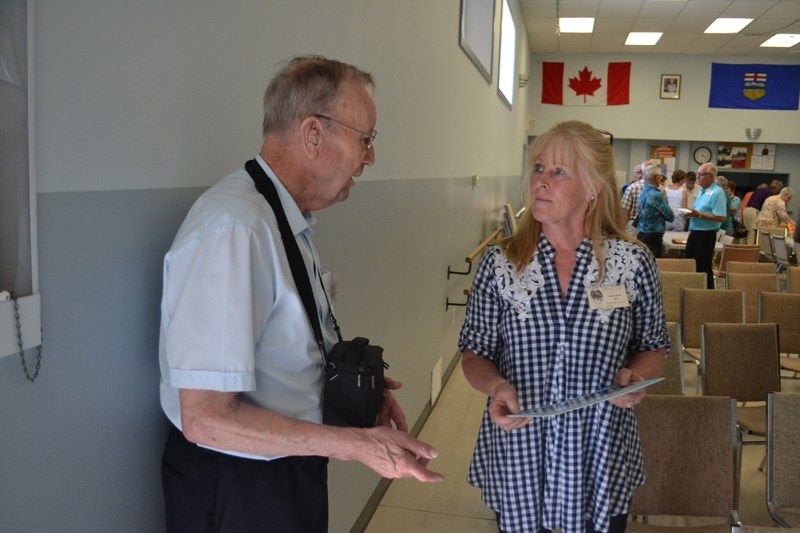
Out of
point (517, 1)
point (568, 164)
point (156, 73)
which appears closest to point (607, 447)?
point (568, 164)

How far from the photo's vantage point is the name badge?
1808 millimetres

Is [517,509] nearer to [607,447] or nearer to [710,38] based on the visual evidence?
[607,447]

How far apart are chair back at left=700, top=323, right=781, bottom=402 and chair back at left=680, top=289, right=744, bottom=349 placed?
895mm

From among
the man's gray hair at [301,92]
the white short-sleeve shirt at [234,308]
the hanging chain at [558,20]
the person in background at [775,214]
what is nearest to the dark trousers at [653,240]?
the person in background at [775,214]

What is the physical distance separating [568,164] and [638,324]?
0.51 meters

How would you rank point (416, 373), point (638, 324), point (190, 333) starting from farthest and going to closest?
1. point (416, 373)
2. point (638, 324)
3. point (190, 333)

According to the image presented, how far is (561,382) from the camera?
1826 millimetres

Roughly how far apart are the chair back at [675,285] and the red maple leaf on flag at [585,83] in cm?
971

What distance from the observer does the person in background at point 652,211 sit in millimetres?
8031

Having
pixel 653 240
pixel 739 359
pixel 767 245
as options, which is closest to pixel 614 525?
pixel 739 359

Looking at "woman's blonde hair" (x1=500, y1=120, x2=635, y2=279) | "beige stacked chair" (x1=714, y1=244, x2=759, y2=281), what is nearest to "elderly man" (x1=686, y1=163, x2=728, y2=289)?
"beige stacked chair" (x1=714, y1=244, x2=759, y2=281)

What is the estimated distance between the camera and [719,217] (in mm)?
8094

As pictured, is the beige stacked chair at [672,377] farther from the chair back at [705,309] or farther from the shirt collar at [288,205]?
the shirt collar at [288,205]

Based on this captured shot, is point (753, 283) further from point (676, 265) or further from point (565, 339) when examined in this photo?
point (565, 339)
